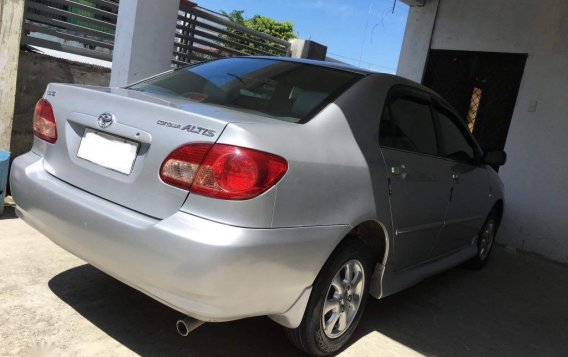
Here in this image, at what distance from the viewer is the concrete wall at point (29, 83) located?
539cm

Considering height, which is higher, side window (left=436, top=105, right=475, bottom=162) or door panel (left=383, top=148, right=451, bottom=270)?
side window (left=436, top=105, right=475, bottom=162)

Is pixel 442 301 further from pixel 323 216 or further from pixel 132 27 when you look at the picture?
pixel 132 27

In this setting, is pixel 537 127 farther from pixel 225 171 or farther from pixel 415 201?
pixel 225 171

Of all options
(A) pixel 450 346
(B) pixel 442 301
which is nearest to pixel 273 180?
(A) pixel 450 346

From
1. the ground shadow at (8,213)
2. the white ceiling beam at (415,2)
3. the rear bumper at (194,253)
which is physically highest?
the white ceiling beam at (415,2)

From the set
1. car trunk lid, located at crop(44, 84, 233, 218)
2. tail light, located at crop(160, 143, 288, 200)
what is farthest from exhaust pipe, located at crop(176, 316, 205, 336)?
tail light, located at crop(160, 143, 288, 200)

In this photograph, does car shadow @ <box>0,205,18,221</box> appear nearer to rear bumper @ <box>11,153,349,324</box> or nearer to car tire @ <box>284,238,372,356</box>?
rear bumper @ <box>11,153,349,324</box>

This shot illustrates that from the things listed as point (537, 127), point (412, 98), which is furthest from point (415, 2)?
point (412, 98)

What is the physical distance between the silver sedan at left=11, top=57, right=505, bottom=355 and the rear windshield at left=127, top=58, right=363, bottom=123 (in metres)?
0.01

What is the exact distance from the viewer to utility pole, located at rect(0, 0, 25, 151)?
486cm

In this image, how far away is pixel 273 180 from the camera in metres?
2.23

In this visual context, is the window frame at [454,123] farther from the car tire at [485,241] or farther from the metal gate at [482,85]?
the metal gate at [482,85]

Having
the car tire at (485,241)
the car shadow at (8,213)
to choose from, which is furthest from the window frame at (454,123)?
the car shadow at (8,213)

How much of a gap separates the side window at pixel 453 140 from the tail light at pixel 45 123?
104 inches
